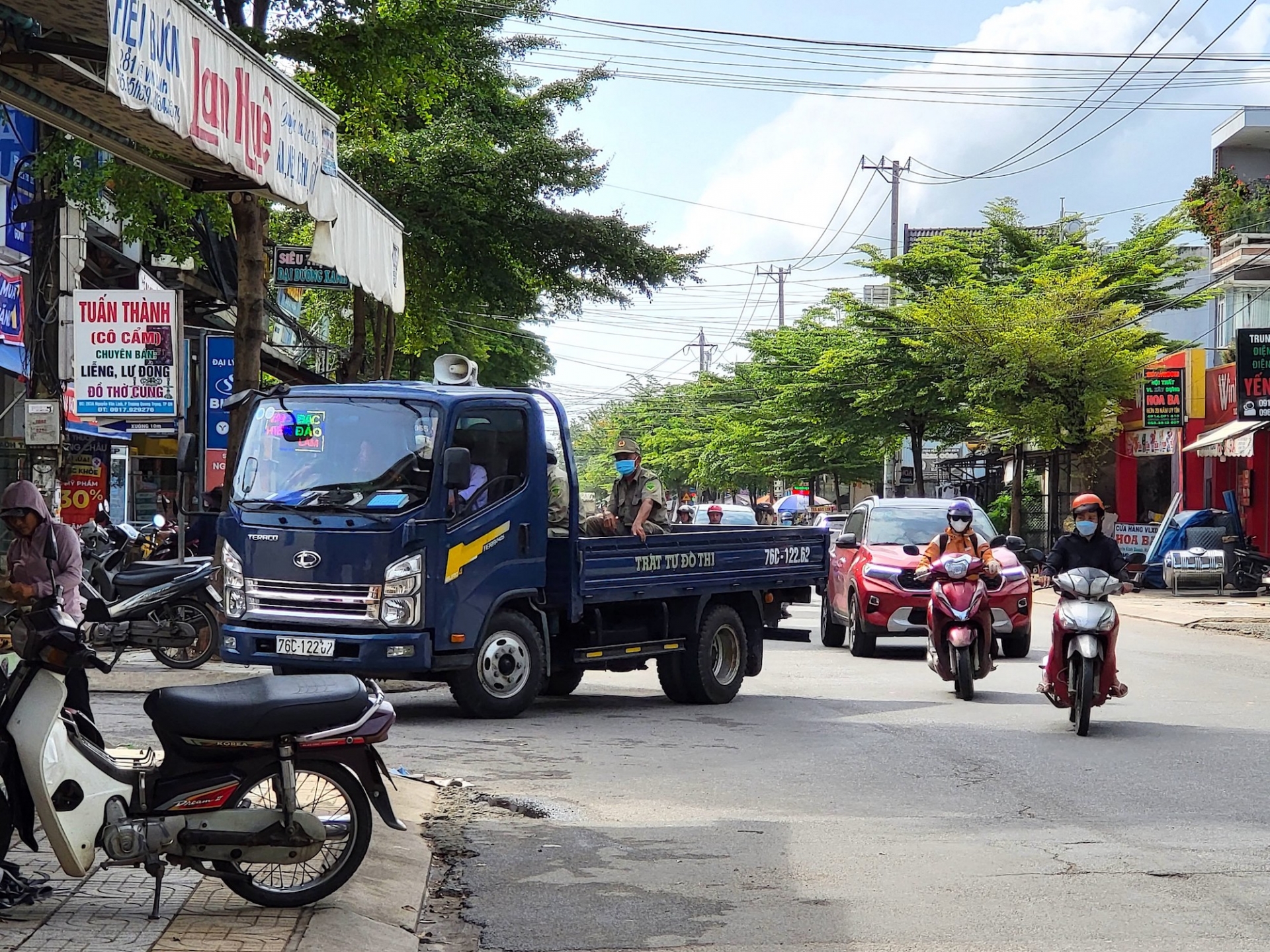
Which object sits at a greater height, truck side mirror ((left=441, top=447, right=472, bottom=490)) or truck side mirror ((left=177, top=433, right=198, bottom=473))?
truck side mirror ((left=177, top=433, right=198, bottom=473))

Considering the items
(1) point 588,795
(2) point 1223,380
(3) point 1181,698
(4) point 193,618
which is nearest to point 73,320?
(4) point 193,618

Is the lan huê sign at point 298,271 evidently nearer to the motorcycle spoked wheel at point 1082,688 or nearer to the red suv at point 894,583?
the red suv at point 894,583

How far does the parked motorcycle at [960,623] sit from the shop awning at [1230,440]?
1967cm

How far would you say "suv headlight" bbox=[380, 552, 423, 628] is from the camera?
10.7 meters

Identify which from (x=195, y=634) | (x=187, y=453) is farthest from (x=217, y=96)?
(x=195, y=634)

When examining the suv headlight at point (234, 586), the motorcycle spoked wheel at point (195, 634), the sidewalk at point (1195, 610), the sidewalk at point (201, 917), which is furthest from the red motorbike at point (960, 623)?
the sidewalk at point (1195, 610)

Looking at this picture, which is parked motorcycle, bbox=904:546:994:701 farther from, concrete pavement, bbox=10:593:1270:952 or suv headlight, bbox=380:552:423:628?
suv headlight, bbox=380:552:423:628

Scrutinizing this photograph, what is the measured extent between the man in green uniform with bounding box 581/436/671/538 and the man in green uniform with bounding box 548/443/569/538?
3.73 feet

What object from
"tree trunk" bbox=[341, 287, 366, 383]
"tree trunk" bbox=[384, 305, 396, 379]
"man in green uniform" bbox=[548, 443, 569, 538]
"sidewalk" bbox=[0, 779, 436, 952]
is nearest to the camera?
"sidewalk" bbox=[0, 779, 436, 952]

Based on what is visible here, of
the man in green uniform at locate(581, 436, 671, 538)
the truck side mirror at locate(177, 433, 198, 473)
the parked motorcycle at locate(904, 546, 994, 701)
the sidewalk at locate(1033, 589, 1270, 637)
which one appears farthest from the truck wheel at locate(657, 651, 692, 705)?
the sidewalk at locate(1033, 589, 1270, 637)

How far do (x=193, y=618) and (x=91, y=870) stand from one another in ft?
31.2

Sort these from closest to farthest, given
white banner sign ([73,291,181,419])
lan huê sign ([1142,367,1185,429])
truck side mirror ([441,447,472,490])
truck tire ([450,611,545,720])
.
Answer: truck side mirror ([441,447,472,490]) < truck tire ([450,611,545,720]) < white banner sign ([73,291,181,419]) < lan huê sign ([1142,367,1185,429])

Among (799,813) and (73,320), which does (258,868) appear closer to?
(799,813)

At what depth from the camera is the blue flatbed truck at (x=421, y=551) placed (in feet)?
35.3
